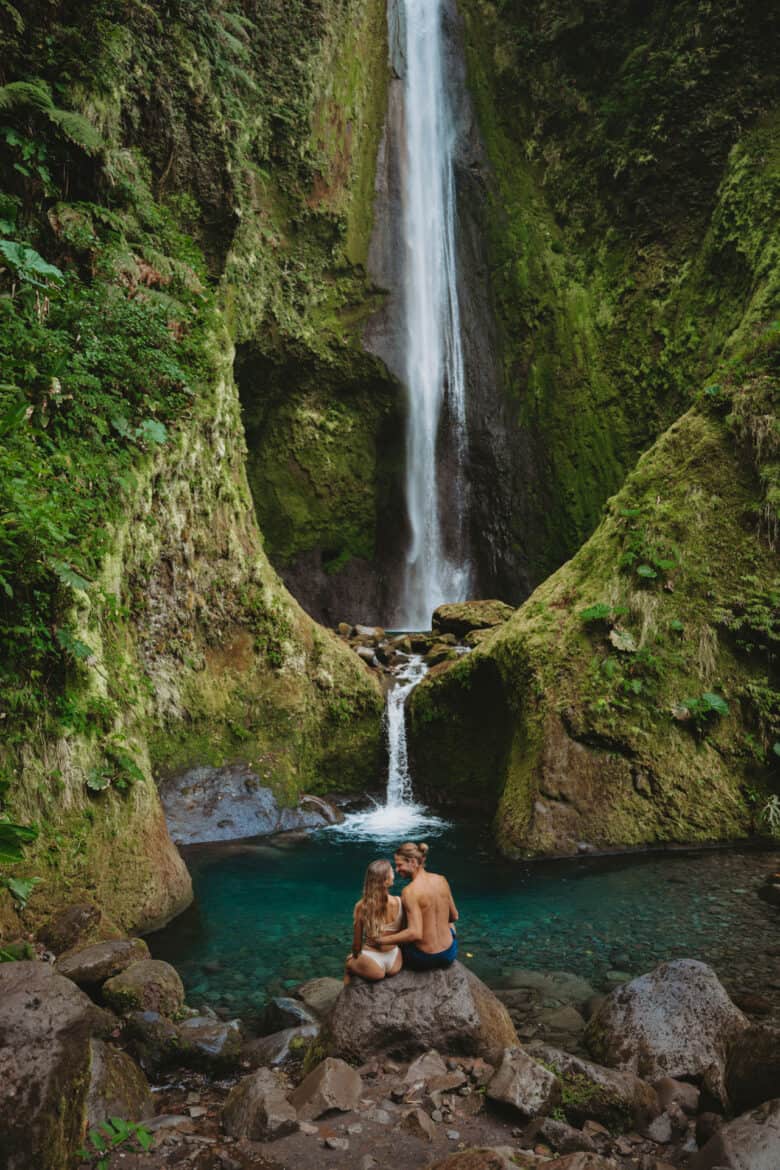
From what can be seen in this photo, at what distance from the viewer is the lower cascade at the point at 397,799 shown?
31.6 ft

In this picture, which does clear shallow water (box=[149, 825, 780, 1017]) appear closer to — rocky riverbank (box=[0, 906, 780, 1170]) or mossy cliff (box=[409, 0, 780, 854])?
mossy cliff (box=[409, 0, 780, 854])

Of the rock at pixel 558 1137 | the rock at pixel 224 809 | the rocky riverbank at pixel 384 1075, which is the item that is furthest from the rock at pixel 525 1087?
the rock at pixel 224 809

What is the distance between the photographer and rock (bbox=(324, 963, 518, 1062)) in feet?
12.6

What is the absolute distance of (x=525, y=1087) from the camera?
10.7 feet

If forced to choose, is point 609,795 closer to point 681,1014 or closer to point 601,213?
point 681,1014

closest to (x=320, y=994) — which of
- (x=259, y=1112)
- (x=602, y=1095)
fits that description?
(x=259, y=1112)

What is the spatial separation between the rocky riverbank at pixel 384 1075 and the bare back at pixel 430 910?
0.67 ft

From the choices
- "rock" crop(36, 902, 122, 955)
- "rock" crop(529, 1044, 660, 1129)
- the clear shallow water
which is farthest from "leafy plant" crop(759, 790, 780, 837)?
"rock" crop(36, 902, 122, 955)

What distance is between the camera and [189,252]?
10.9m

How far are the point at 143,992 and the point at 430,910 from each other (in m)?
1.93

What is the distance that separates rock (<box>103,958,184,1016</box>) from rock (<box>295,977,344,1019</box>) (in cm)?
85

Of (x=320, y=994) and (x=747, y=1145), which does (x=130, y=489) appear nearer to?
(x=320, y=994)

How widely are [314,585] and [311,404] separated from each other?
181 inches

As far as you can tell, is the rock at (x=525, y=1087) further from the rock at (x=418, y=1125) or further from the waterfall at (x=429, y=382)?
the waterfall at (x=429, y=382)
